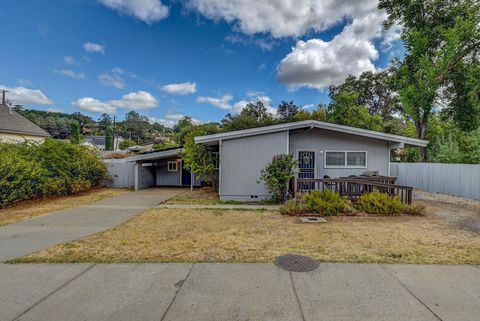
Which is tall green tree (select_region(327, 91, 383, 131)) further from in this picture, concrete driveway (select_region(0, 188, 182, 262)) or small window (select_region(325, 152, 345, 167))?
concrete driveway (select_region(0, 188, 182, 262))

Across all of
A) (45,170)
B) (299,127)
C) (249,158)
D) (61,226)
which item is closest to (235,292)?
(61,226)

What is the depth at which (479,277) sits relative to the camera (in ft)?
11.0

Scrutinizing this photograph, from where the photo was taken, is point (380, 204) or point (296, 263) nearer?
point (296, 263)

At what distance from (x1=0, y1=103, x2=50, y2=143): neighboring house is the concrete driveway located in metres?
16.7

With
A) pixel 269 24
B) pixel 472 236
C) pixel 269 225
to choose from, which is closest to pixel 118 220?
pixel 269 225

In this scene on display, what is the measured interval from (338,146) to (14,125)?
26310mm

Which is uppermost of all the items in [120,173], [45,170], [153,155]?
[153,155]

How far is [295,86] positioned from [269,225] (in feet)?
72.0

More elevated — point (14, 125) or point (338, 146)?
point (14, 125)

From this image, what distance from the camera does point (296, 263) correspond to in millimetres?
3812

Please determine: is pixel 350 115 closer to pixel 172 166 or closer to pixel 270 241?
pixel 172 166

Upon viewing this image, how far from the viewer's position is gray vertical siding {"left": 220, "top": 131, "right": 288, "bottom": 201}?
9727 millimetres

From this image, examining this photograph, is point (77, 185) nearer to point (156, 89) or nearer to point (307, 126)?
point (307, 126)

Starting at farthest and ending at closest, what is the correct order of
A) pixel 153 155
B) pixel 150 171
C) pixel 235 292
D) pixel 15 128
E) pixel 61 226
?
1. pixel 15 128
2. pixel 150 171
3. pixel 153 155
4. pixel 61 226
5. pixel 235 292
